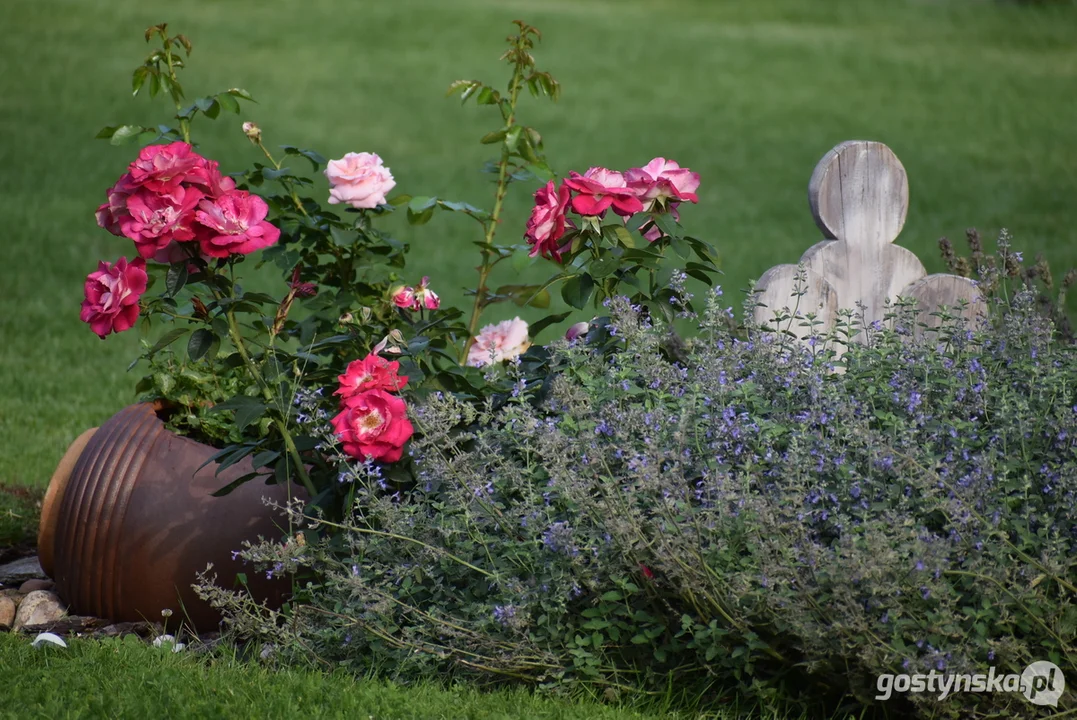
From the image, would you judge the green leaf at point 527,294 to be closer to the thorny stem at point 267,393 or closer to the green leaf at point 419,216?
the green leaf at point 419,216

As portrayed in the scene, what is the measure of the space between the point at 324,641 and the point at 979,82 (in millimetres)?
15475

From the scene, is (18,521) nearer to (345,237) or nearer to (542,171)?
(345,237)

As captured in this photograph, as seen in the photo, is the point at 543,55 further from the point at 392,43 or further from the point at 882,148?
the point at 882,148

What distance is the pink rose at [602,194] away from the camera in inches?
124

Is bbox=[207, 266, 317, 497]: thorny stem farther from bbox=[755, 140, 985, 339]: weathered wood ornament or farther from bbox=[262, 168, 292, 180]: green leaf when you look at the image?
bbox=[755, 140, 985, 339]: weathered wood ornament

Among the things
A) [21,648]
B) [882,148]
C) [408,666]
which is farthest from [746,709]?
[882,148]

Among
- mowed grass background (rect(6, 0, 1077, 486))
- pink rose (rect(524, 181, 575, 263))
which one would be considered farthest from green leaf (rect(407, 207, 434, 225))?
mowed grass background (rect(6, 0, 1077, 486))

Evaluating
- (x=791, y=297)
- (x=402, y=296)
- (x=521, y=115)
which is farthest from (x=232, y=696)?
(x=521, y=115)

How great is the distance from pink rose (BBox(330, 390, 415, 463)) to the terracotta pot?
56 cm

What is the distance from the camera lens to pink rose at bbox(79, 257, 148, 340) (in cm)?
297

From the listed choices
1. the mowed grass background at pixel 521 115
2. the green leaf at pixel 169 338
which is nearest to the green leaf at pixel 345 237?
the green leaf at pixel 169 338

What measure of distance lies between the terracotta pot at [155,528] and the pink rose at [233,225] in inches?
28.5

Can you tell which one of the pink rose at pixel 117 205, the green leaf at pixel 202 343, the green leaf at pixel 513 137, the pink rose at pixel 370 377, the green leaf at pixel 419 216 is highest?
the green leaf at pixel 513 137

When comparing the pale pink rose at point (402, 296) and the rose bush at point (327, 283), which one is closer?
the rose bush at point (327, 283)
